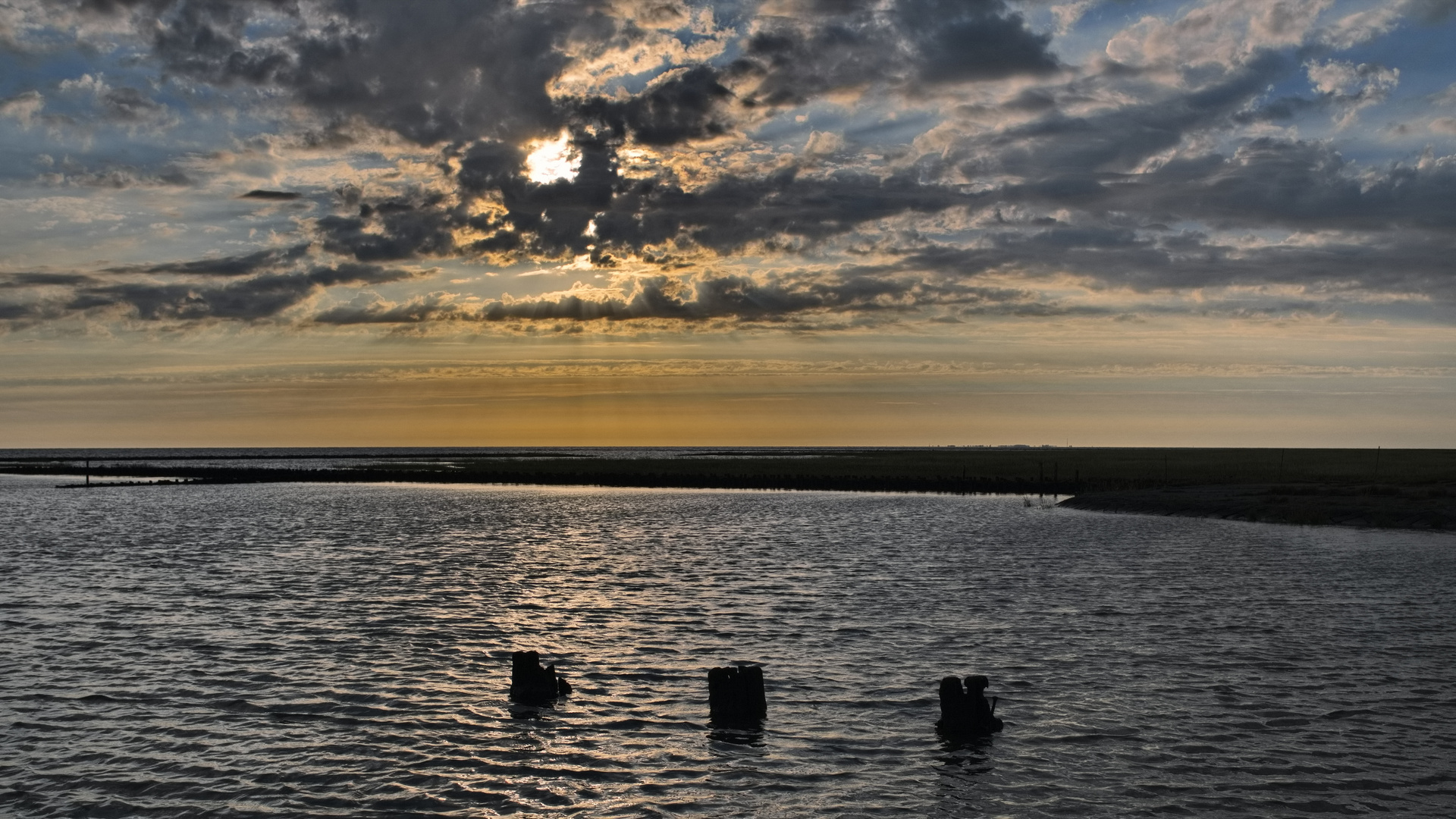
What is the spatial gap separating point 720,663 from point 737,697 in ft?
15.7

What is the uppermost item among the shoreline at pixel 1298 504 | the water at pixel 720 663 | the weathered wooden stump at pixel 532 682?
the shoreline at pixel 1298 504

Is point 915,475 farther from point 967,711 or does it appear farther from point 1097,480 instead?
point 967,711

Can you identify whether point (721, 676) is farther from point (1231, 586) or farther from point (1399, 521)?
point (1399, 521)

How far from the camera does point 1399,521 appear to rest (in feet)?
180

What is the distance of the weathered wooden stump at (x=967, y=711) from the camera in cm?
1653

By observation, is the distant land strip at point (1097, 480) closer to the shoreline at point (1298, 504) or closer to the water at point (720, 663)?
the shoreline at point (1298, 504)

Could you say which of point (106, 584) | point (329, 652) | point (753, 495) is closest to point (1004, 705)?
point (329, 652)

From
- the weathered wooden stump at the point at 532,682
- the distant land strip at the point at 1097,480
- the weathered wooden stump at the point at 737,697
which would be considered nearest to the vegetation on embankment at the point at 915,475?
the distant land strip at the point at 1097,480

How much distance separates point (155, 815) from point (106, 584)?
84.5ft

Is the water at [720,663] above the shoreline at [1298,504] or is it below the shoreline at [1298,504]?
below

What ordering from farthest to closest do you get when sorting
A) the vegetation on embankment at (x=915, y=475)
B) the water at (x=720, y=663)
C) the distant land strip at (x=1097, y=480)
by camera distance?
the vegetation on embankment at (x=915, y=475)
the distant land strip at (x=1097, y=480)
the water at (x=720, y=663)

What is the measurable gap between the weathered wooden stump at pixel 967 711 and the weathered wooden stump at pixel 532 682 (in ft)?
23.1

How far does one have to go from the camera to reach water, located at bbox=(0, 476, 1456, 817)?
46.9ft

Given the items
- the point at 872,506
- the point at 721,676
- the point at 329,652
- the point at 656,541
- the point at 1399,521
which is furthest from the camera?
the point at 872,506
